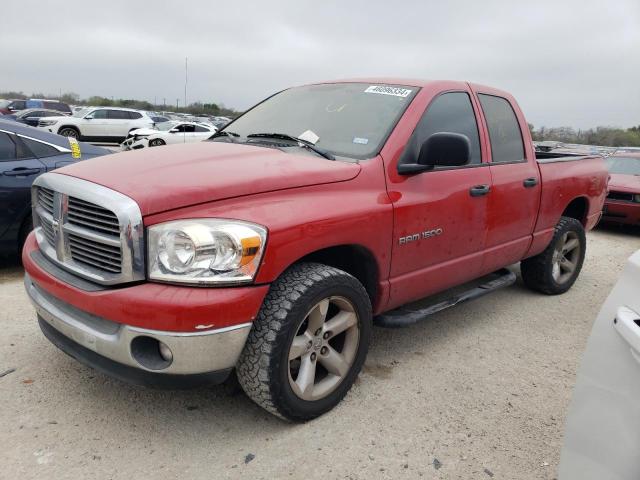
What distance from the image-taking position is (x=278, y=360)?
8.04 feet

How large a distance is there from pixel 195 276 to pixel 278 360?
0.57 metres

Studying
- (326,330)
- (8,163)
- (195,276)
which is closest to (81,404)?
(195,276)

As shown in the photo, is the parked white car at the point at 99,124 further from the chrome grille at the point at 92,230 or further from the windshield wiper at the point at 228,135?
the chrome grille at the point at 92,230

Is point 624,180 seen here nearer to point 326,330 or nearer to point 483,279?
point 483,279

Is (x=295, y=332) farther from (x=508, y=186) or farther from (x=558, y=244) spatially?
(x=558, y=244)

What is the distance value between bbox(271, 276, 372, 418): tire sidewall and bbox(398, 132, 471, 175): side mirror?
82cm

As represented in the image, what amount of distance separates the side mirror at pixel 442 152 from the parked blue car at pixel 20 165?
3.65m

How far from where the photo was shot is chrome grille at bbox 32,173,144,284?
7.36ft

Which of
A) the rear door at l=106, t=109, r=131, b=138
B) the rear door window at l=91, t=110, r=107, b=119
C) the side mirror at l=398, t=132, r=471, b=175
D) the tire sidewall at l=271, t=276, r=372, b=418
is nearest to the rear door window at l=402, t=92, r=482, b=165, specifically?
the side mirror at l=398, t=132, r=471, b=175

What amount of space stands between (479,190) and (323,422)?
1.87m

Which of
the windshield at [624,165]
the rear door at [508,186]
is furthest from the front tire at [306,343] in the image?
the windshield at [624,165]

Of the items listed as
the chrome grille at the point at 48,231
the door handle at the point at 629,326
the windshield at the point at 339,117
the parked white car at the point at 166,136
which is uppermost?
the windshield at the point at 339,117

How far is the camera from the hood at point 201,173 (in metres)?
2.36

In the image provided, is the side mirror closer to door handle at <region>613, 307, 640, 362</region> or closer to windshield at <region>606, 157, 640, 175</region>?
door handle at <region>613, 307, 640, 362</region>
